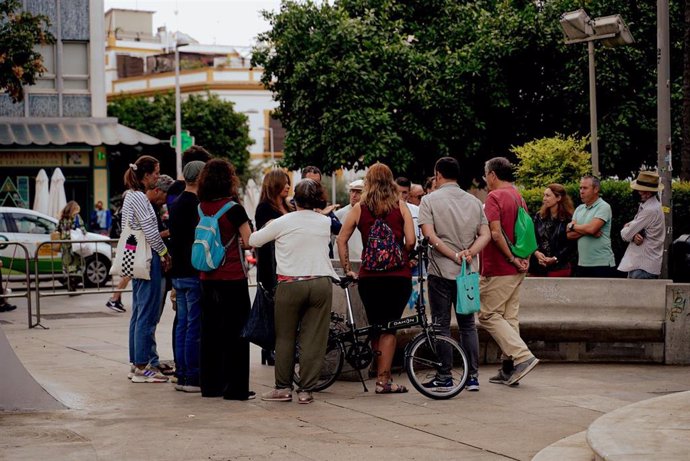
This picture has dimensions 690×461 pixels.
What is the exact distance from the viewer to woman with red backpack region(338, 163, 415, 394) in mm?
9773

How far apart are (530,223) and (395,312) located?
149 cm

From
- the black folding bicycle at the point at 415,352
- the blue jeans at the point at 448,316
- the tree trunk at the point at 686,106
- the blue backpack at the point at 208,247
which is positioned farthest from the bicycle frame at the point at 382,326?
the tree trunk at the point at 686,106

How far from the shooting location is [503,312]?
10.4 meters

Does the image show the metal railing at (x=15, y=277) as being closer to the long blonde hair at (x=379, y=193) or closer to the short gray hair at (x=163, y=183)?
the short gray hair at (x=163, y=183)

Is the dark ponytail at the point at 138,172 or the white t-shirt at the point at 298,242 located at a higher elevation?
the dark ponytail at the point at 138,172

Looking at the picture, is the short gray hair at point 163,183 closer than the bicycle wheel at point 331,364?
No

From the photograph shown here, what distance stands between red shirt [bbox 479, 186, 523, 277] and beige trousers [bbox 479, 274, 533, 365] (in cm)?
7

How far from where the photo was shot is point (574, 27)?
15438 millimetres

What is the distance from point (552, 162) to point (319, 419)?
27.7ft

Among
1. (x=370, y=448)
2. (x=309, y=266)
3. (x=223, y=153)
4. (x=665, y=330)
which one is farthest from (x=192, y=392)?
(x=223, y=153)

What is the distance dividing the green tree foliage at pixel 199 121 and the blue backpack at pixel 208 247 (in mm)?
54735

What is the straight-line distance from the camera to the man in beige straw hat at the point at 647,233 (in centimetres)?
1243

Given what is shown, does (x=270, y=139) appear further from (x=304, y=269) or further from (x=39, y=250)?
(x=304, y=269)

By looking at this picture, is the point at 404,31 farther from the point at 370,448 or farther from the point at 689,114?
the point at 370,448
